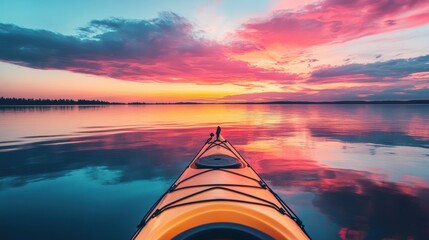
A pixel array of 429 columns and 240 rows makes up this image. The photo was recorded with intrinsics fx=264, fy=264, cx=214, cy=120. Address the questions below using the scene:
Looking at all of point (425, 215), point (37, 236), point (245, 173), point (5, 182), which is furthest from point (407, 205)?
point (5, 182)

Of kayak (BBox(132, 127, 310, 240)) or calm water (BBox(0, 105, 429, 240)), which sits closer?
kayak (BBox(132, 127, 310, 240))

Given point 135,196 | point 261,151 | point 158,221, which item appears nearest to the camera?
point 158,221

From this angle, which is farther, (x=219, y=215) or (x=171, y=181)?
→ (x=171, y=181)

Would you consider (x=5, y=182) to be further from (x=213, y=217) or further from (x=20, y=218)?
(x=213, y=217)

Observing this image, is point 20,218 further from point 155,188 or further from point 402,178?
point 402,178

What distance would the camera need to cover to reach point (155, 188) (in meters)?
7.86

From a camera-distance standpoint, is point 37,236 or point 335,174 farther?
point 335,174

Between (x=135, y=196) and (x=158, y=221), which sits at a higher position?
(x=158, y=221)

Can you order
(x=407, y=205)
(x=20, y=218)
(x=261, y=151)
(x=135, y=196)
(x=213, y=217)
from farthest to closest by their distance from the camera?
1. (x=261, y=151)
2. (x=135, y=196)
3. (x=407, y=205)
4. (x=20, y=218)
5. (x=213, y=217)

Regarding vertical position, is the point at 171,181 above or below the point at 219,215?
below

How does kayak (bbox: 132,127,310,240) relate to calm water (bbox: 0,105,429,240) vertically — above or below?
above

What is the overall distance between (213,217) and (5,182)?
843 centimetres

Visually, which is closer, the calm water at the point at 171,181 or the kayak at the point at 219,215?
the kayak at the point at 219,215

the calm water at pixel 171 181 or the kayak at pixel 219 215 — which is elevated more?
the kayak at pixel 219 215
